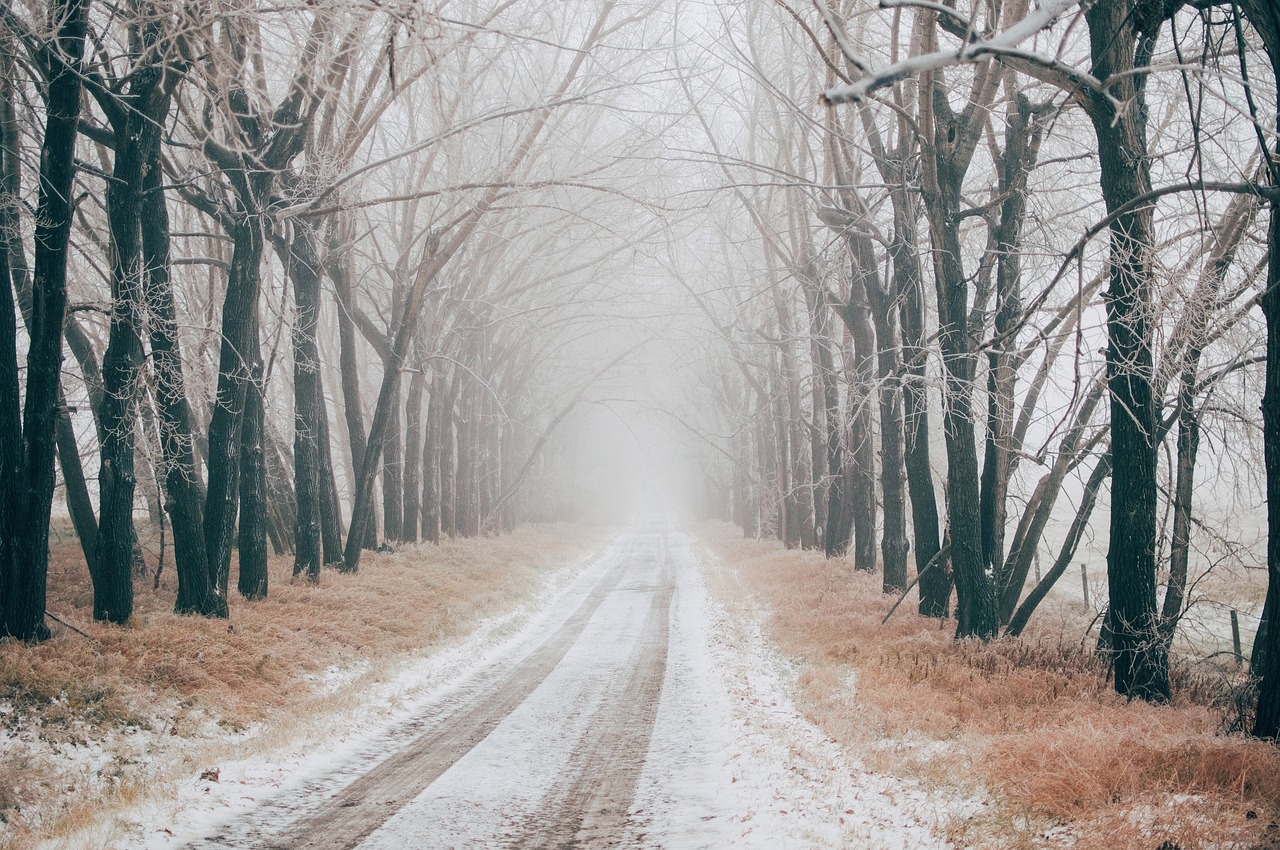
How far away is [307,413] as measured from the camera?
1494cm

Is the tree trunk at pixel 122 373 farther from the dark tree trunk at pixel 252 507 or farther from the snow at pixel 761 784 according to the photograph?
the snow at pixel 761 784

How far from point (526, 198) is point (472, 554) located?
9.78m

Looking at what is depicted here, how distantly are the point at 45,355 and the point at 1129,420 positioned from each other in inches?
431

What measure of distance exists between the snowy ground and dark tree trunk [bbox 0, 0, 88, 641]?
11.4 feet

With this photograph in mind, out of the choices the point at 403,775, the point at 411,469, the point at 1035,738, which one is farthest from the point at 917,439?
the point at 411,469

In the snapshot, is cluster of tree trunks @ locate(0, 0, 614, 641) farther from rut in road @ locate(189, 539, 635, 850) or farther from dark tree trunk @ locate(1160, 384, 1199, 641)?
dark tree trunk @ locate(1160, 384, 1199, 641)

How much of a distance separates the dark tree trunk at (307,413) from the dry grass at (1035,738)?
29.0 feet

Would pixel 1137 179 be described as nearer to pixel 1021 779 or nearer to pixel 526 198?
pixel 1021 779

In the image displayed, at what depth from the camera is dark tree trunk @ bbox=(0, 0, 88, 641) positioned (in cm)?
791

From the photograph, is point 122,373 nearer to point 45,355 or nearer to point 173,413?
point 45,355

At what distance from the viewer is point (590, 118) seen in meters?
21.3

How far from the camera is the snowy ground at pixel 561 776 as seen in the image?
5102 mm

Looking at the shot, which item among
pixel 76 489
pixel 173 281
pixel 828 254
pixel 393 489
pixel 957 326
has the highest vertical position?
pixel 828 254

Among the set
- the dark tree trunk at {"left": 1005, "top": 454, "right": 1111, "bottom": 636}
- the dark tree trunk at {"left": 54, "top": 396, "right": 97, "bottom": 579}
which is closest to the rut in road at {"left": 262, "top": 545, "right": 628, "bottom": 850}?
the dark tree trunk at {"left": 1005, "top": 454, "right": 1111, "bottom": 636}
